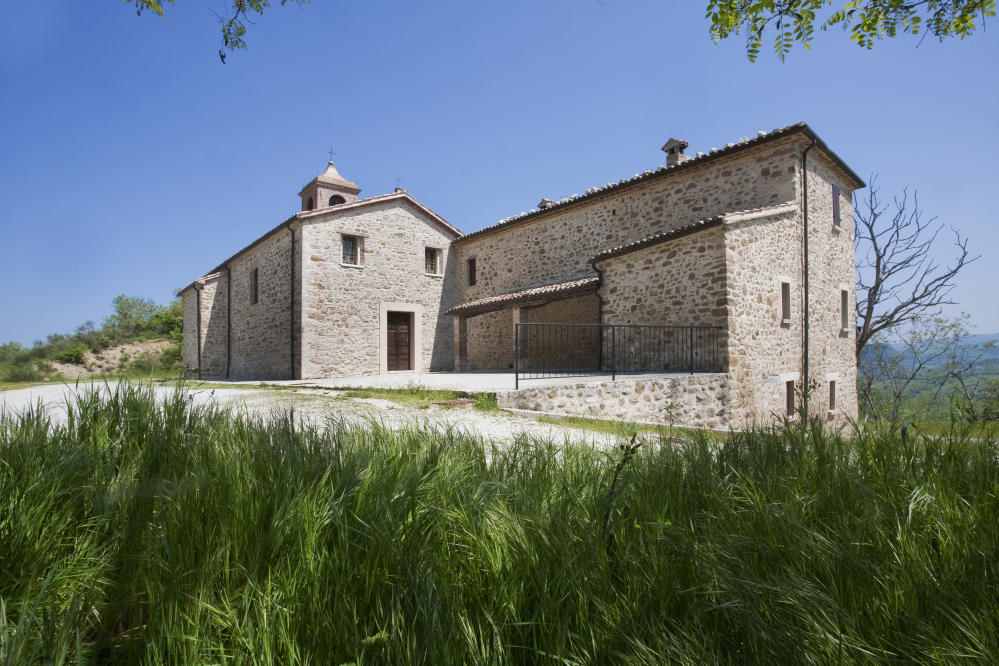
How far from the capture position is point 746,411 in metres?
10.5

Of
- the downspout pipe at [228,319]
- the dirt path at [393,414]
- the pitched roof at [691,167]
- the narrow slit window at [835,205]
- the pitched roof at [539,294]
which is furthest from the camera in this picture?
the downspout pipe at [228,319]

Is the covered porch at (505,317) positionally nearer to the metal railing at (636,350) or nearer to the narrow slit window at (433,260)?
the metal railing at (636,350)

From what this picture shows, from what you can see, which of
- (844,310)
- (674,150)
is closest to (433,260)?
(674,150)

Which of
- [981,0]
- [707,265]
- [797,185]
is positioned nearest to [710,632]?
[981,0]

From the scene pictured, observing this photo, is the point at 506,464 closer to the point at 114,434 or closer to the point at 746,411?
the point at 114,434

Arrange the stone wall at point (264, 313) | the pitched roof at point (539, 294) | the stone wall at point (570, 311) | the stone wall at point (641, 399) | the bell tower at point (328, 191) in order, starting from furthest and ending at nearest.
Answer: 1. the bell tower at point (328, 191)
2. the stone wall at point (264, 313)
3. the stone wall at point (570, 311)
4. the pitched roof at point (539, 294)
5. the stone wall at point (641, 399)

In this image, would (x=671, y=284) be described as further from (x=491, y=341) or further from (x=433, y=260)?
(x=433, y=260)

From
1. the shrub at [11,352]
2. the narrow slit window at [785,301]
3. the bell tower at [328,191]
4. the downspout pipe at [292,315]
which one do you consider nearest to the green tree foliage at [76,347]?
the shrub at [11,352]

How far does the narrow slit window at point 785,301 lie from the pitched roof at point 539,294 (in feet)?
14.1

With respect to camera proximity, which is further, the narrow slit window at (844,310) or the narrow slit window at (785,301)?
the narrow slit window at (844,310)

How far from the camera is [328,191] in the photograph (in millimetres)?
20234

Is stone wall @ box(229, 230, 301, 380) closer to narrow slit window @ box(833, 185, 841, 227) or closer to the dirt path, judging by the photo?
the dirt path

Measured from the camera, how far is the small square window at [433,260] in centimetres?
1906

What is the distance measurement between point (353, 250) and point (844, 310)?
1542 cm
